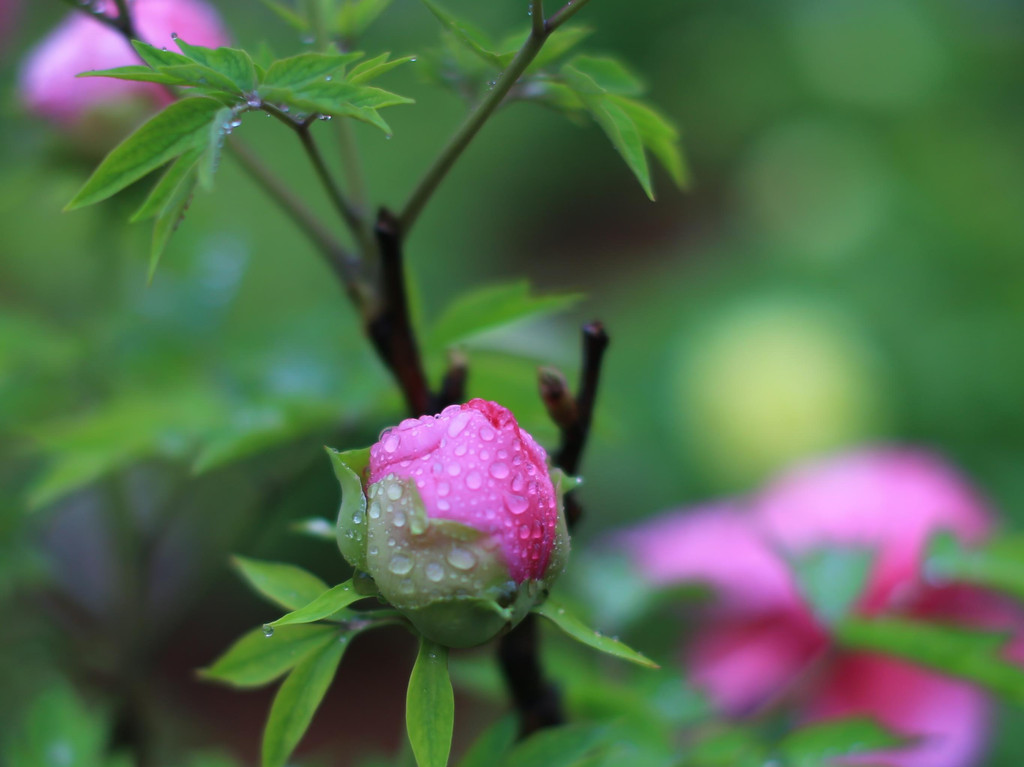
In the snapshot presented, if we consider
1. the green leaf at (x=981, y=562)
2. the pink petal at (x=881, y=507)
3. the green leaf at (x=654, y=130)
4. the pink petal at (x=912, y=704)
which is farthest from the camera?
the pink petal at (x=881, y=507)

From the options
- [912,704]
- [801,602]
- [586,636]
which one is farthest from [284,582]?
[912,704]

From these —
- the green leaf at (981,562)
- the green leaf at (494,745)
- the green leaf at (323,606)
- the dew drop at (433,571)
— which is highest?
the dew drop at (433,571)

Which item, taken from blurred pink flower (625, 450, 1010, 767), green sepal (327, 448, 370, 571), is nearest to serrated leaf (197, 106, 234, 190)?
green sepal (327, 448, 370, 571)

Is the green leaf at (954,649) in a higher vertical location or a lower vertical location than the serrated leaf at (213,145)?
lower

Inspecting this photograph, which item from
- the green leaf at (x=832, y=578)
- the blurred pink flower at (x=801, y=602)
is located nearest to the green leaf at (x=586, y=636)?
the green leaf at (x=832, y=578)

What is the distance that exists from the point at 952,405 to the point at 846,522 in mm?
732

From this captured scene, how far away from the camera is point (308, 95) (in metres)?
0.38

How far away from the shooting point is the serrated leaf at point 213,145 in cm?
36

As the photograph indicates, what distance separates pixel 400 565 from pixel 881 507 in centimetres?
94

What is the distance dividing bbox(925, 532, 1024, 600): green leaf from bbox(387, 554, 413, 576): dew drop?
1.71ft

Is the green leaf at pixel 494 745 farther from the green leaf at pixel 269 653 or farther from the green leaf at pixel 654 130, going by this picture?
the green leaf at pixel 654 130

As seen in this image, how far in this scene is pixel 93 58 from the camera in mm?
711

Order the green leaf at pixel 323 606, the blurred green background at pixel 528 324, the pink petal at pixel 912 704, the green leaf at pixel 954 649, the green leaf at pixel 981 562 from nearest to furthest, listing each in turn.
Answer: the green leaf at pixel 323 606
the green leaf at pixel 954 649
the green leaf at pixel 981 562
the blurred green background at pixel 528 324
the pink petal at pixel 912 704

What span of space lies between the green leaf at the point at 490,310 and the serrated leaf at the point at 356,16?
0.16m
